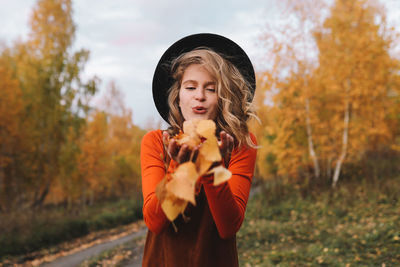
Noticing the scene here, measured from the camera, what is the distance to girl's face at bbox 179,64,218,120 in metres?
1.83

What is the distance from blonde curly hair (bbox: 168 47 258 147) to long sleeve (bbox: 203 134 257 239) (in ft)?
0.30

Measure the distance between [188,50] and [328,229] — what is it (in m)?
8.68

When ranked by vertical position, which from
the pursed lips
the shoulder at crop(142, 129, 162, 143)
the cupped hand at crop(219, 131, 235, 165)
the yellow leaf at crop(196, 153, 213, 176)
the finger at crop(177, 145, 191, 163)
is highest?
the pursed lips

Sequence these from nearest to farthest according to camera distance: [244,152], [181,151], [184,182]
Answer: [184,182]
[181,151]
[244,152]

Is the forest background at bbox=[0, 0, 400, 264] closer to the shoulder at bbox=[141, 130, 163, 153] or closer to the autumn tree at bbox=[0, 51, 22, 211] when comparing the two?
the autumn tree at bbox=[0, 51, 22, 211]

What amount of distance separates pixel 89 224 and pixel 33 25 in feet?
39.9

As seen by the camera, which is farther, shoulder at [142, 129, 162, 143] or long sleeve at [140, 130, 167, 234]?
shoulder at [142, 129, 162, 143]

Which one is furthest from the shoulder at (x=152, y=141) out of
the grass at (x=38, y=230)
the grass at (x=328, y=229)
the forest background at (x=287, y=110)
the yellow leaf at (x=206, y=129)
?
the grass at (x=38, y=230)

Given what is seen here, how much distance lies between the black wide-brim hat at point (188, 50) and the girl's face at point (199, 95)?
269 mm

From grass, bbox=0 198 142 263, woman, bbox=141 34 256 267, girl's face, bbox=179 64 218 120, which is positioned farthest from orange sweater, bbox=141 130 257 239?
grass, bbox=0 198 142 263

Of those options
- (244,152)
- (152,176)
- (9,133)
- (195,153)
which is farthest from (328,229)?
(9,133)

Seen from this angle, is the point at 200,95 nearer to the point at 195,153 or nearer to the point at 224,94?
the point at 224,94

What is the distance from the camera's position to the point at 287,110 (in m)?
14.3

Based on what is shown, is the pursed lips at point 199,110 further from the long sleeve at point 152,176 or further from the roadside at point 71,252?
the roadside at point 71,252
